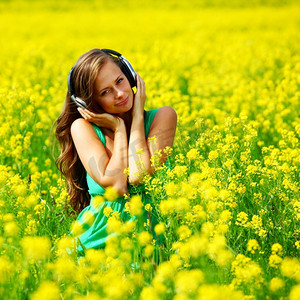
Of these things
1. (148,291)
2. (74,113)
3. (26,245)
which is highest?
(74,113)

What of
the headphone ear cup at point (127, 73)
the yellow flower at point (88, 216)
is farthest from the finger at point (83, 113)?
the yellow flower at point (88, 216)

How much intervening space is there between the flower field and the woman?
0.38ft

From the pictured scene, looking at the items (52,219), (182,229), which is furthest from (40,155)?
(182,229)

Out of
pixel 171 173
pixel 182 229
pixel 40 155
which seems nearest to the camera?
pixel 182 229

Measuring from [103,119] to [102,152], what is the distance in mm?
239

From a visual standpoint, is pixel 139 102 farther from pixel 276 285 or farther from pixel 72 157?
pixel 276 285

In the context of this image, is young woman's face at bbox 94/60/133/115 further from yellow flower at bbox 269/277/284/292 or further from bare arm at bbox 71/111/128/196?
yellow flower at bbox 269/277/284/292

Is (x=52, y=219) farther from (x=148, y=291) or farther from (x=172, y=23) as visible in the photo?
(x=172, y=23)

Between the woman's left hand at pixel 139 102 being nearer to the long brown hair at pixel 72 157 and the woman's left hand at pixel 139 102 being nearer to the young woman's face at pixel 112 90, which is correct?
the young woman's face at pixel 112 90

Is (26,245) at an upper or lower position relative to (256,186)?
upper

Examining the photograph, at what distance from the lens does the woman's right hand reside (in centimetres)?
311

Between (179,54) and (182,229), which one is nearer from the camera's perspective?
(182,229)

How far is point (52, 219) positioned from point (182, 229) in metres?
1.07

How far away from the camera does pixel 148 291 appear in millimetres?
1793
